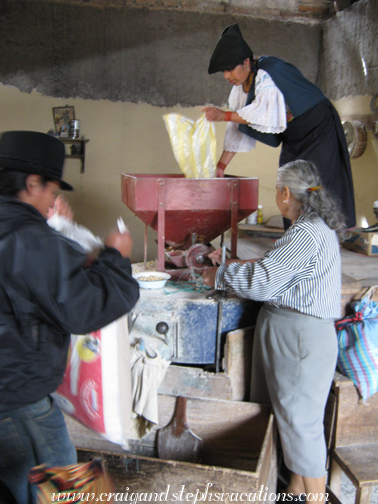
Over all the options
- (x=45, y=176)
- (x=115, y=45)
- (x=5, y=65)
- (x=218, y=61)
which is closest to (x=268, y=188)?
(x=115, y=45)

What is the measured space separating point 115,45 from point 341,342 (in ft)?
14.5

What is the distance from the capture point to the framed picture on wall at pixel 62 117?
5.05 meters

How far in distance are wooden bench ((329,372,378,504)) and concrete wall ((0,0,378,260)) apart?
3589mm

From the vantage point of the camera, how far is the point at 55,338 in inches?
50.4

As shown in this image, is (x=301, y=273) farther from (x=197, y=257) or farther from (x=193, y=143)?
(x=193, y=143)

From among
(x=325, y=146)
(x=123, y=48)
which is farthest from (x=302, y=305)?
(x=123, y=48)

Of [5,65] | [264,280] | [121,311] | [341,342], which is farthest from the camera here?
[5,65]

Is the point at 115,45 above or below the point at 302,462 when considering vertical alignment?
above

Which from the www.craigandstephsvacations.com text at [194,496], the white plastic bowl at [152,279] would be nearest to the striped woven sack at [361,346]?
the www.craigandstephsvacations.com text at [194,496]

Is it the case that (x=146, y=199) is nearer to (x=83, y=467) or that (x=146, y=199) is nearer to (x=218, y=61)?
(x=218, y=61)

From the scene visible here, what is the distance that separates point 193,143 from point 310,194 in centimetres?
98

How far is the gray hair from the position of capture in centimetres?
200

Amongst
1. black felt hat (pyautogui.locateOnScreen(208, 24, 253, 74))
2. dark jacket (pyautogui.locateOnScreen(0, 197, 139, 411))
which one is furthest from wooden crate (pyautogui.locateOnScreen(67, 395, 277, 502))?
black felt hat (pyautogui.locateOnScreen(208, 24, 253, 74))

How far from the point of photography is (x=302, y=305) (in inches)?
78.2
